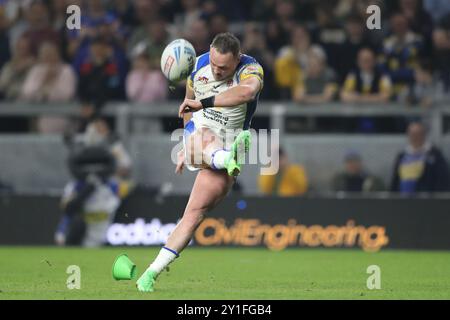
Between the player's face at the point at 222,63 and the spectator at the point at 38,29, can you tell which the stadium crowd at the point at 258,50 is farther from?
the player's face at the point at 222,63

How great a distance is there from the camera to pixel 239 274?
41.3ft

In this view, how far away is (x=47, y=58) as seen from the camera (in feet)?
62.3

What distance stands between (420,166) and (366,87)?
1.63m

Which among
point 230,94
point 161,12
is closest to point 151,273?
point 230,94

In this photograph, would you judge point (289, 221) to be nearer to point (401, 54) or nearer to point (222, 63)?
point (401, 54)

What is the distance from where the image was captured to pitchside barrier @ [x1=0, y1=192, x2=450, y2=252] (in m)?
17.7

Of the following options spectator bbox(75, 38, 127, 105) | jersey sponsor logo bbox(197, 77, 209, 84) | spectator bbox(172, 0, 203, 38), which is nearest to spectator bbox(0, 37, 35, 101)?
spectator bbox(75, 38, 127, 105)

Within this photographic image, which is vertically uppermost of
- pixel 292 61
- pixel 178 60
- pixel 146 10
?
pixel 146 10

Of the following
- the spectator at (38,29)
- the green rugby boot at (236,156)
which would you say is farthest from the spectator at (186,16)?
the green rugby boot at (236,156)

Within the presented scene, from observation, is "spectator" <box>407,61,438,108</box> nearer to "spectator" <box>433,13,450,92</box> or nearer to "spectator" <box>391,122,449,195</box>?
"spectator" <box>433,13,450,92</box>

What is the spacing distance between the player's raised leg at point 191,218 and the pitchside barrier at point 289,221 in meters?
7.49

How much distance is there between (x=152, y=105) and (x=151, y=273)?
356 inches

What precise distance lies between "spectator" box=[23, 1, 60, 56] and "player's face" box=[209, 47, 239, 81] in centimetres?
1006

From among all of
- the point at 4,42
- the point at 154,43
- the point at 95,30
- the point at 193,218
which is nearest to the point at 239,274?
the point at 193,218
